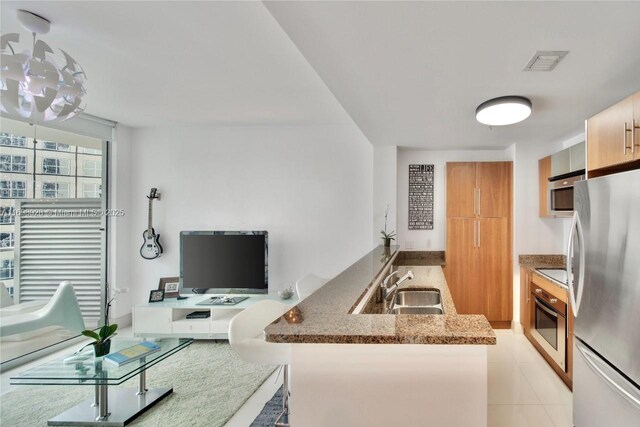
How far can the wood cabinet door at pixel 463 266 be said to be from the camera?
439 cm

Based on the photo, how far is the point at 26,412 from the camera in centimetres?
271

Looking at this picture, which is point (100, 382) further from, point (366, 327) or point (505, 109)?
point (505, 109)

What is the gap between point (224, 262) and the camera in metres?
4.34

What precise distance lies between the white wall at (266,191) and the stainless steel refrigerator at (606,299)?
252cm

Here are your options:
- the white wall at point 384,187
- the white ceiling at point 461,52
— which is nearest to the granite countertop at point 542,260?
the white wall at point 384,187

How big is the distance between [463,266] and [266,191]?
8.70 ft

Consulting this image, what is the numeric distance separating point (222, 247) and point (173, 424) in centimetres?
215

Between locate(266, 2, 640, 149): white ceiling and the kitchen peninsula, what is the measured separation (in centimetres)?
125

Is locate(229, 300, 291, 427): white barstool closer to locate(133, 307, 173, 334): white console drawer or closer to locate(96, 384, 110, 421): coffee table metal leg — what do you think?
locate(96, 384, 110, 421): coffee table metal leg

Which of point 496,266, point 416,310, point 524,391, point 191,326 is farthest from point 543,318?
point 191,326

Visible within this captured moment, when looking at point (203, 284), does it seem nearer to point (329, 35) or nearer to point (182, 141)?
point (182, 141)

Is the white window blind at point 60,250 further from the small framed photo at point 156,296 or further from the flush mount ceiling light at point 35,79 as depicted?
the flush mount ceiling light at point 35,79

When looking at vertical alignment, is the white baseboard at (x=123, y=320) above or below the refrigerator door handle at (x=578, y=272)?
below

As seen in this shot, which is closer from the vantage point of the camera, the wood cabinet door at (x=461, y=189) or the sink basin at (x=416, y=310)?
the sink basin at (x=416, y=310)
